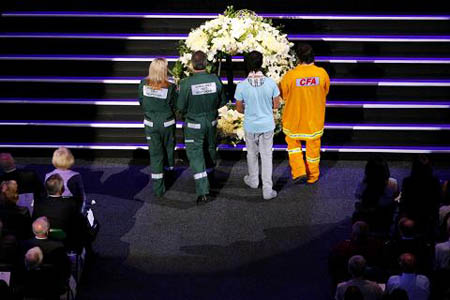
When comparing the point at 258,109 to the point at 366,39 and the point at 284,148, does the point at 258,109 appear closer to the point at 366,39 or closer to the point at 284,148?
the point at 284,148

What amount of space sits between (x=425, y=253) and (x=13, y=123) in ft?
19.6

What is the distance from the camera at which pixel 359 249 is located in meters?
6.26

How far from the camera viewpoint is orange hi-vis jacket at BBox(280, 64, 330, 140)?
27.7 feet

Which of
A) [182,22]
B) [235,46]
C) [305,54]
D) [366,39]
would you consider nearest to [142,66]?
[182,22]

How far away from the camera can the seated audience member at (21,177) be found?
23.9 ft

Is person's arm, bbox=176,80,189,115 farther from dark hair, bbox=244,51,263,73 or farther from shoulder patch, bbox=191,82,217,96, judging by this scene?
dark hair, bbox=244,51,263,73

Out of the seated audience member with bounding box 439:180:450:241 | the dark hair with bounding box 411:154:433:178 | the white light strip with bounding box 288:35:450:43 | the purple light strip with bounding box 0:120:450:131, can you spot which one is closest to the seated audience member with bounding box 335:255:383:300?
the seated audience member with bounding box 439:180:450:241

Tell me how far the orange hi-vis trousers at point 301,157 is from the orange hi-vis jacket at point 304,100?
89 mm

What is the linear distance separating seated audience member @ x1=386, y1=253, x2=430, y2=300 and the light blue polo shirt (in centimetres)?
289

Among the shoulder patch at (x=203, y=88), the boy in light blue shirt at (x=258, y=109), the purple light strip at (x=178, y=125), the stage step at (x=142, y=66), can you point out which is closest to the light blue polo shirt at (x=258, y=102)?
the boy in light blue shirt at (x=258, y=109)

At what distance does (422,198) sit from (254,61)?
229 centimetres

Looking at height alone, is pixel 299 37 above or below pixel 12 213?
above

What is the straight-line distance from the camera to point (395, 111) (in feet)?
32.7

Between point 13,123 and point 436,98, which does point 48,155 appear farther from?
point 436,98
